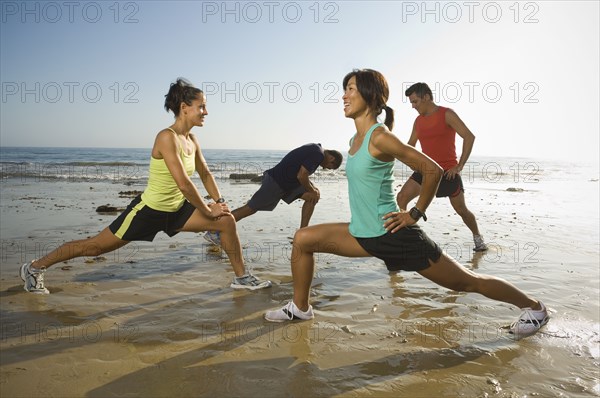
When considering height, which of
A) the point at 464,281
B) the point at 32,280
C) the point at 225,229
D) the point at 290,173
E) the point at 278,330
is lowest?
the point at 278,330

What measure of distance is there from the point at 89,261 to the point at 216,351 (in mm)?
3003

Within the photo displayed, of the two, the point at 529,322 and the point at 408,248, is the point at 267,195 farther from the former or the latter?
the point at 529,322

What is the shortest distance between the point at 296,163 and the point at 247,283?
91.6 inches

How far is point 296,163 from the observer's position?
6.18 meters

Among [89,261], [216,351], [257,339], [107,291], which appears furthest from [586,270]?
[89,261]

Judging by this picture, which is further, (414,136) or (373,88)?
(414,136)

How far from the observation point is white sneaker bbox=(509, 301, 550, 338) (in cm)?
334

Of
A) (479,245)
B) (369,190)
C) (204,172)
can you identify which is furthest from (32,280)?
(479,245)

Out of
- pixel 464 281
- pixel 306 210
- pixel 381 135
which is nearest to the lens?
pixel 381 135

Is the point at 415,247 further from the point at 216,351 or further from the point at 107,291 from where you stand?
the point at 107,291

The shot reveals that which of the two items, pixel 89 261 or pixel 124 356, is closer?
pixel 124 356

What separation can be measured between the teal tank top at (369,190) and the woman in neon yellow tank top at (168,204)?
1.63m

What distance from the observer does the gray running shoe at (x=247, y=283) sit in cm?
438

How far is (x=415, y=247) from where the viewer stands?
3027mm
